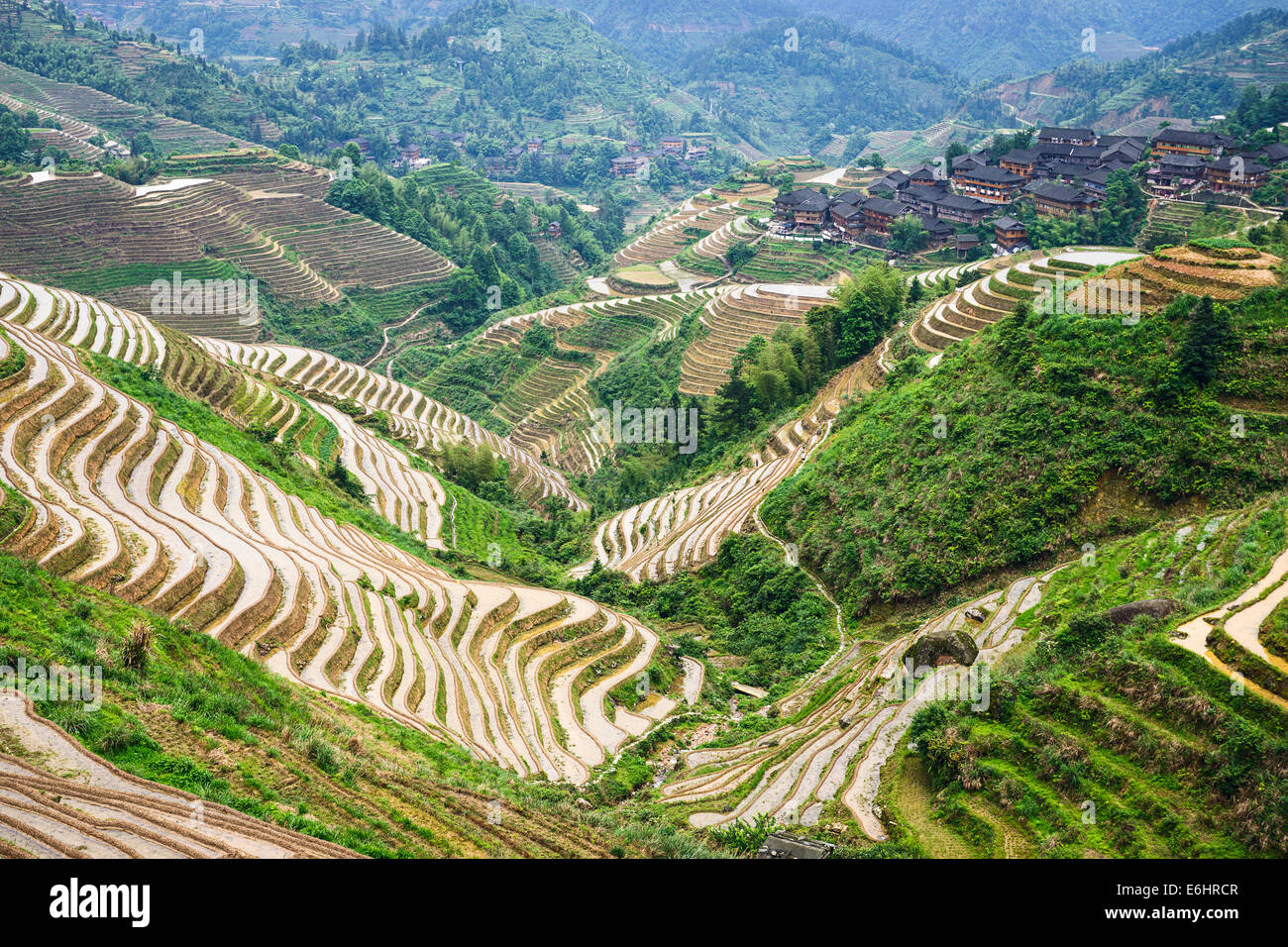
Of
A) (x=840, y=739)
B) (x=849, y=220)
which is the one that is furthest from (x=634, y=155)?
(x=840, y=739)

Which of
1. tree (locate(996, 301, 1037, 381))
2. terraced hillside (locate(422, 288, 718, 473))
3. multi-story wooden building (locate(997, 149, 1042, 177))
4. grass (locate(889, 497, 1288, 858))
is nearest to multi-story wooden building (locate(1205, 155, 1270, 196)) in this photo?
multi-story wooden building (locate(997, 149, 1042, 177))

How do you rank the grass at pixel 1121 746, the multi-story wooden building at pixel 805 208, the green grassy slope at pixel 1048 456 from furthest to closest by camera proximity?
the multi-story wooden building at pixel 805 208
the green grassy slope at pixel 1048 456
the grass at pixel 1121 746

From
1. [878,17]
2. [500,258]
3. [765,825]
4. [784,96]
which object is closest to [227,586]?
[765,825]

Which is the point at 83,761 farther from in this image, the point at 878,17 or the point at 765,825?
the point at 878,17

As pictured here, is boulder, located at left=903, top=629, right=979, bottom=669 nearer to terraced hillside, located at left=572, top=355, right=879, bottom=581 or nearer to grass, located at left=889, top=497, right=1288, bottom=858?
grass, located at left=889, top=497, right=1288, bottom=858

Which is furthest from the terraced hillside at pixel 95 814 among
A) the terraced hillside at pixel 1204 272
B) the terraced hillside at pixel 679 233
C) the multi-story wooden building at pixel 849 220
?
the terraced hillside at pixel 679 233

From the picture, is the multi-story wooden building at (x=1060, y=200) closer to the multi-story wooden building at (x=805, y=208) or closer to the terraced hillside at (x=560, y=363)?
the multi-story wooden building at (x=805, y=208)
